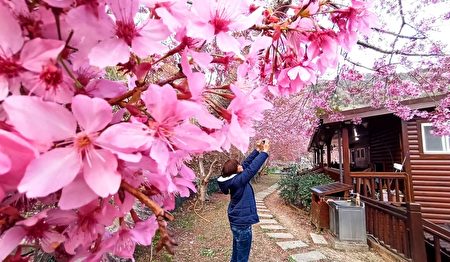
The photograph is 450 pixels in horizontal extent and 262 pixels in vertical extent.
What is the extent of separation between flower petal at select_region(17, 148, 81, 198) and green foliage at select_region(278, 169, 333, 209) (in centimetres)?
1005

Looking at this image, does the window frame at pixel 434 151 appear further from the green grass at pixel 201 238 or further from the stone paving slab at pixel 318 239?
the green grass at pixel 201 238

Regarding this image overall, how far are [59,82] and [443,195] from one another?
409 inches

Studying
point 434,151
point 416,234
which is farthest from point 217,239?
point 434,151

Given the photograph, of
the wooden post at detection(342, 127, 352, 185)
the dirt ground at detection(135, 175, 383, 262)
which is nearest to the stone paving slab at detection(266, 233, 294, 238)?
the dirt ground at detection(135, 175, 383, 262)

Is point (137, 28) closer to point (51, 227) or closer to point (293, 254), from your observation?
point (51, 227)

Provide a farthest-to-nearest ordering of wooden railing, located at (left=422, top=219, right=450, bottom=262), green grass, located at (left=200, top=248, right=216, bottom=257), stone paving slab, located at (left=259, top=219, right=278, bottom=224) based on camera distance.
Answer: stone paving slab, located at (left=259, top=219, right=278, bottom=224), green grass, located at (left=200, top=248, right=216, bottom=257), wooden railing, located at (left=422, top=219, right=450, bottom=262)

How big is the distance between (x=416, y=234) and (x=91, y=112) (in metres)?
5.77

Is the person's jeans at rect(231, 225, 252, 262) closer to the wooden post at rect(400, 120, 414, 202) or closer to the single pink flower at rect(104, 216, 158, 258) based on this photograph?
the single pink flower at rect(104, 216, 158, 258)

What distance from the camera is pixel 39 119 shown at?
0.41 meters

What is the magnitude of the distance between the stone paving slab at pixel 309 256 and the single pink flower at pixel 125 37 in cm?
582

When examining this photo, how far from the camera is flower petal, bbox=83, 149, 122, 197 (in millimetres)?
438

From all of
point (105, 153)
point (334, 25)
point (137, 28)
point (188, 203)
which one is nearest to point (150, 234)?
point (105, 153)

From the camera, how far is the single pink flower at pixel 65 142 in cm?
40

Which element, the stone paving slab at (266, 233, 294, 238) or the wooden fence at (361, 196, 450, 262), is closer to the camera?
the wooden fence at (361, 196, 450, 262)
